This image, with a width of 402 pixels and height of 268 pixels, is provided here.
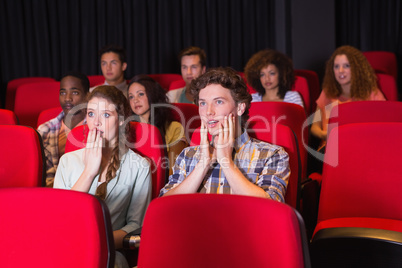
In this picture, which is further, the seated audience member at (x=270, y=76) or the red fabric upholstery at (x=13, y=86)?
the red fabric upholstery at (x=13, y=86)

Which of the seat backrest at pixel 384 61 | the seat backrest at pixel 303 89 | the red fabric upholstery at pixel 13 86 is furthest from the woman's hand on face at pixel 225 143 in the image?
the seat backrest at pixel 384 61

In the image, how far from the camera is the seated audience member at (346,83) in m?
4.05

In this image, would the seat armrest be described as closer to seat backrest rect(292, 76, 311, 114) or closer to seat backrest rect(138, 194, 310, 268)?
seat backrest rect(138, 194, 310, 268)

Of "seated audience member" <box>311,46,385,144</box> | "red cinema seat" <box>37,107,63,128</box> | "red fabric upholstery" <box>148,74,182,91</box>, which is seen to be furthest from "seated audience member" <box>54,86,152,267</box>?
"red fabric upholstery" <box>148,74,182,91</box>

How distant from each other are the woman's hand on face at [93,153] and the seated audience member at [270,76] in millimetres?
2075

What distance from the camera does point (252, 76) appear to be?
14.2 ft

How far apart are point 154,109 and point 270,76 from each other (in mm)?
1223

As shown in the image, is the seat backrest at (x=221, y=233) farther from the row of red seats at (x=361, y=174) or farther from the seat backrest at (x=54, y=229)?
the row of red seats at (x=361, y=174)

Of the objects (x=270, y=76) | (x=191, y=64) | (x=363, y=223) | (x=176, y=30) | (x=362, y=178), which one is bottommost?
(x=363, y=223)

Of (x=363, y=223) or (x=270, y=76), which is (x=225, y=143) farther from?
(x=270, y=76)

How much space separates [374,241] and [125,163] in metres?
1.12

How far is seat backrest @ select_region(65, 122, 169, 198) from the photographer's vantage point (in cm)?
249

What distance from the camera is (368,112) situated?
121 inches

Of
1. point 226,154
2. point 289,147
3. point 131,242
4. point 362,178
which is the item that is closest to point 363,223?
point 362,178
